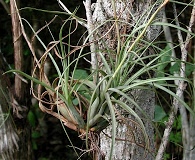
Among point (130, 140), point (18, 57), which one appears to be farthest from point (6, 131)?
point (130, 140)

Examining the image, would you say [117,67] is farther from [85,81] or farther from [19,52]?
[19,52]

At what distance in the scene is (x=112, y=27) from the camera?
2.55 ft

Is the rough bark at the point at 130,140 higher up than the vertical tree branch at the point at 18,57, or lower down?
lower down

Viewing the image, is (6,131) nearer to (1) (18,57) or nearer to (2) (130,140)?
(1) (18,57)

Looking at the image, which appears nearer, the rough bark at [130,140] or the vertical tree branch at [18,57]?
the rough bark at [130,140]

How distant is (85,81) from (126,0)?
20cm

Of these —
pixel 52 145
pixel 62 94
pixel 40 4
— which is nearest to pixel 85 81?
pixel 62 94

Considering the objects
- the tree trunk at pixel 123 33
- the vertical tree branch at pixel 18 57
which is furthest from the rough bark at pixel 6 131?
the tree trunk at pixel 123 33

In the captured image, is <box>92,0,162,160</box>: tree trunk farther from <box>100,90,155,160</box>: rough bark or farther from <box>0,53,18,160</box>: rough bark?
<box>0,53,18,160</box>: rough bark

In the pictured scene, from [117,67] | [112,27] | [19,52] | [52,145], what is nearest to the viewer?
[117,67]

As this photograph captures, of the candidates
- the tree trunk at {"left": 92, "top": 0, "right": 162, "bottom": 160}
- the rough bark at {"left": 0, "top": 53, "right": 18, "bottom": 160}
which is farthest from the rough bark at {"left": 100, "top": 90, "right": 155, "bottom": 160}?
the rough bark at {"left": 0, "top": 53, "right": 18, "bottom": 160}

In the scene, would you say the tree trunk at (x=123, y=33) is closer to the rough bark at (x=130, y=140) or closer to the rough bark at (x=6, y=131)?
the rough bark at (x=130, y=140)

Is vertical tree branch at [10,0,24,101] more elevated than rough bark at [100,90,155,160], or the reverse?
vertical tree branch at [10,0,24,101]

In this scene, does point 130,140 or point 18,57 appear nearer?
point 130,140
